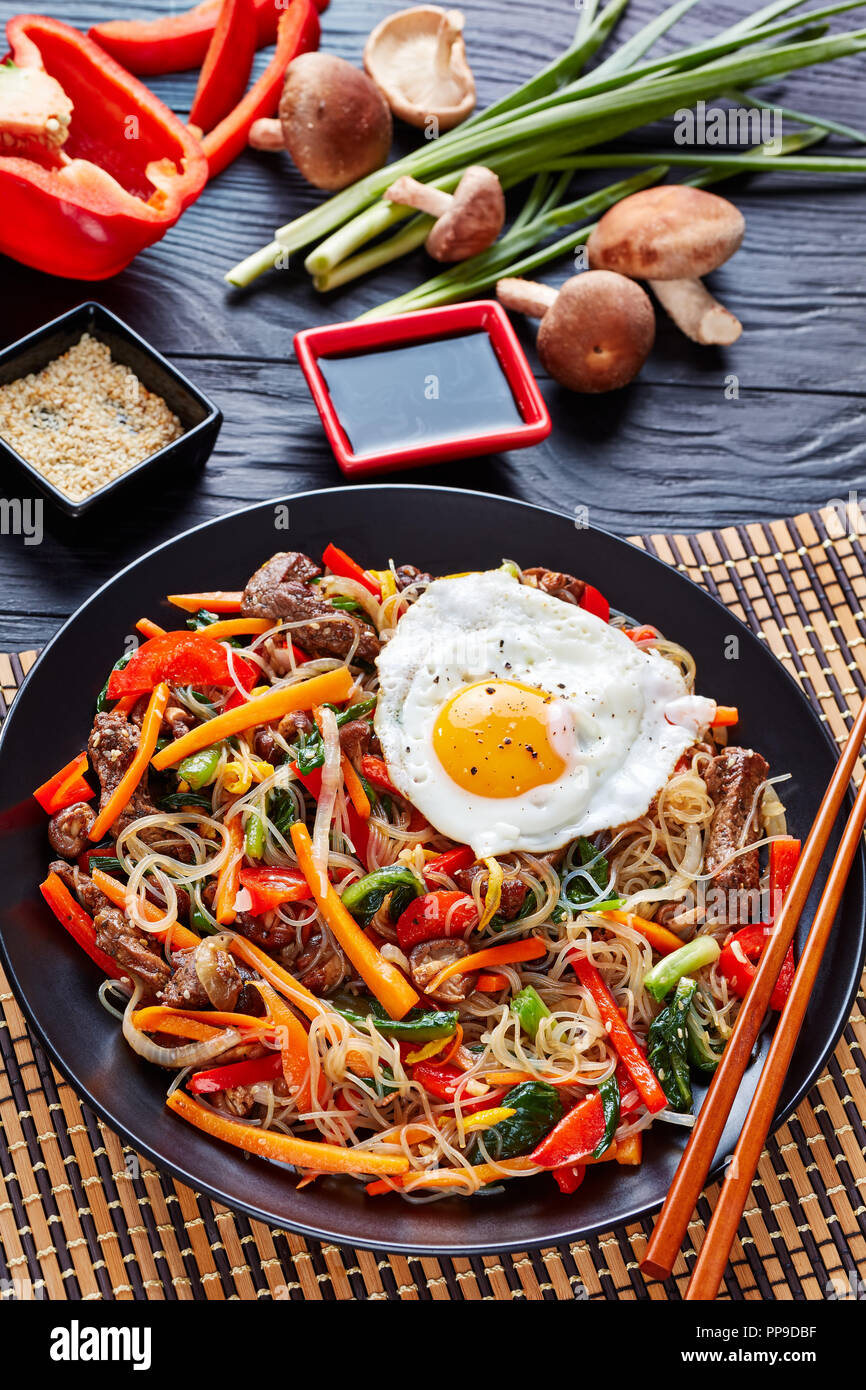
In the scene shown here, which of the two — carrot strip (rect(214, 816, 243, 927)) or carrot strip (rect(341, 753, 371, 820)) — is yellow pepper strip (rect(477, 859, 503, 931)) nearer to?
carrot strip (rect(341, 753, 371, 820))

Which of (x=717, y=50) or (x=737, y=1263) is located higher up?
(x=717, y=50)

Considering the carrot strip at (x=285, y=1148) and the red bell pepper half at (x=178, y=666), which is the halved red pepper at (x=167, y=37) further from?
the carrot strip at (x=285, y=1148)

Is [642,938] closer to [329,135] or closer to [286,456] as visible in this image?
[286,456]

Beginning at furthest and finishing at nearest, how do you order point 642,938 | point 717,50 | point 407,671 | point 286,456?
point 717,50
point 286,456
point 407,671
point 642,938

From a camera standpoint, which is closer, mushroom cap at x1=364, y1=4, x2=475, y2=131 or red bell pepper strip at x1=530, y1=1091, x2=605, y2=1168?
red bell pepper strip at x1=530, y1=1091, x2=605, y2=1168

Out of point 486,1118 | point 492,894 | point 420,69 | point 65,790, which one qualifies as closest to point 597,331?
point 420,69

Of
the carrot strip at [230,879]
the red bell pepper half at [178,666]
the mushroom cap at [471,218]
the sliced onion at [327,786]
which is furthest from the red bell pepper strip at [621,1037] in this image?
the mushroom cap at [471,218]

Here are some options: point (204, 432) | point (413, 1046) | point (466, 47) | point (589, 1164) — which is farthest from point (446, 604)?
point (466, 47)

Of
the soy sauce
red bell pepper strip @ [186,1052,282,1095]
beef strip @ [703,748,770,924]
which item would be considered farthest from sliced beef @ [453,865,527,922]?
the soy sauce
